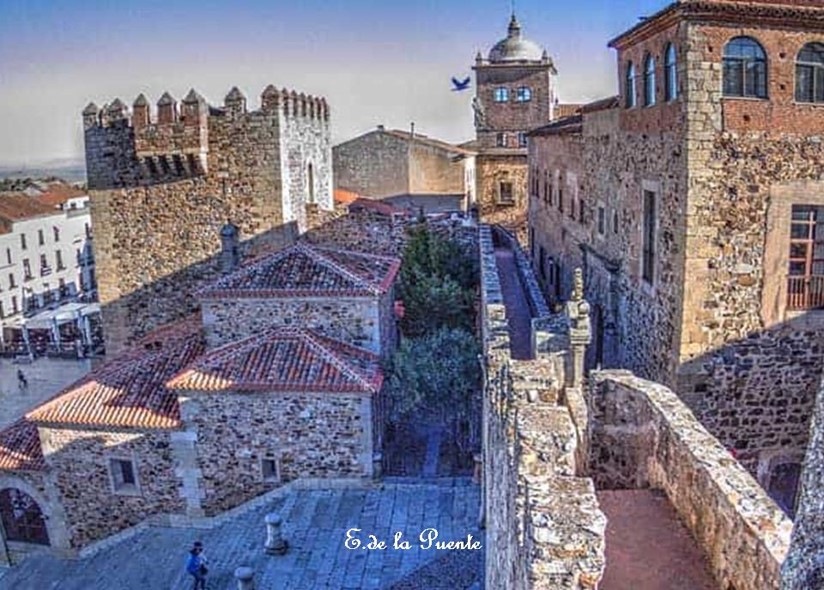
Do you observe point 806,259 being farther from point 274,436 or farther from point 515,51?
point 515,51

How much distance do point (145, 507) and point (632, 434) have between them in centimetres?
940

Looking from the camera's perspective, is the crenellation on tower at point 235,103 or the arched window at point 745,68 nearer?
the arched window at point 745,68

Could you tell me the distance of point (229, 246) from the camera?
19.7m

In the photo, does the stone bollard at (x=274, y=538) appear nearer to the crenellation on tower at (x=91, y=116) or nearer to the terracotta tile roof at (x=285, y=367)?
the terracotta tile roof at (x=285, y=367)

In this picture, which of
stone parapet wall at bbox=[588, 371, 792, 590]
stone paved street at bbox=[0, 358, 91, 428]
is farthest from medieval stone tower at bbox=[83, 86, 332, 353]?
stone parapet wall at bbox=[588, 371, 792, 590]

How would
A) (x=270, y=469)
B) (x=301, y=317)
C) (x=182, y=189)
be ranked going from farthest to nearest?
1. (x=182, y=189)
2. (x=301, y=317)
3. (x=270, y=469)

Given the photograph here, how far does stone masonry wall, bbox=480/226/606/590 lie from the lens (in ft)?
13.0

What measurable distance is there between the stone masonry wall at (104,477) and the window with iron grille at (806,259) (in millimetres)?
10435

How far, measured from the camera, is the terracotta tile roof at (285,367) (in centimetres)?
1274

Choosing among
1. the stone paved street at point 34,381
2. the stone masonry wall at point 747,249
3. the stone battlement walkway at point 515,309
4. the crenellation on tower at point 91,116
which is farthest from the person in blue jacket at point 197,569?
the stone paved street at point 34,381

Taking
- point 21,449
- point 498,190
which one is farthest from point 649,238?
point 498,190

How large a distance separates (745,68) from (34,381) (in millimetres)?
27507

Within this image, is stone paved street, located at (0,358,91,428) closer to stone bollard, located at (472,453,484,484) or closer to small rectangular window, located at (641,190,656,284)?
stone bollard, located at (472,453,484,484)

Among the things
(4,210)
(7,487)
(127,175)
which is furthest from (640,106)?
(4,210)
